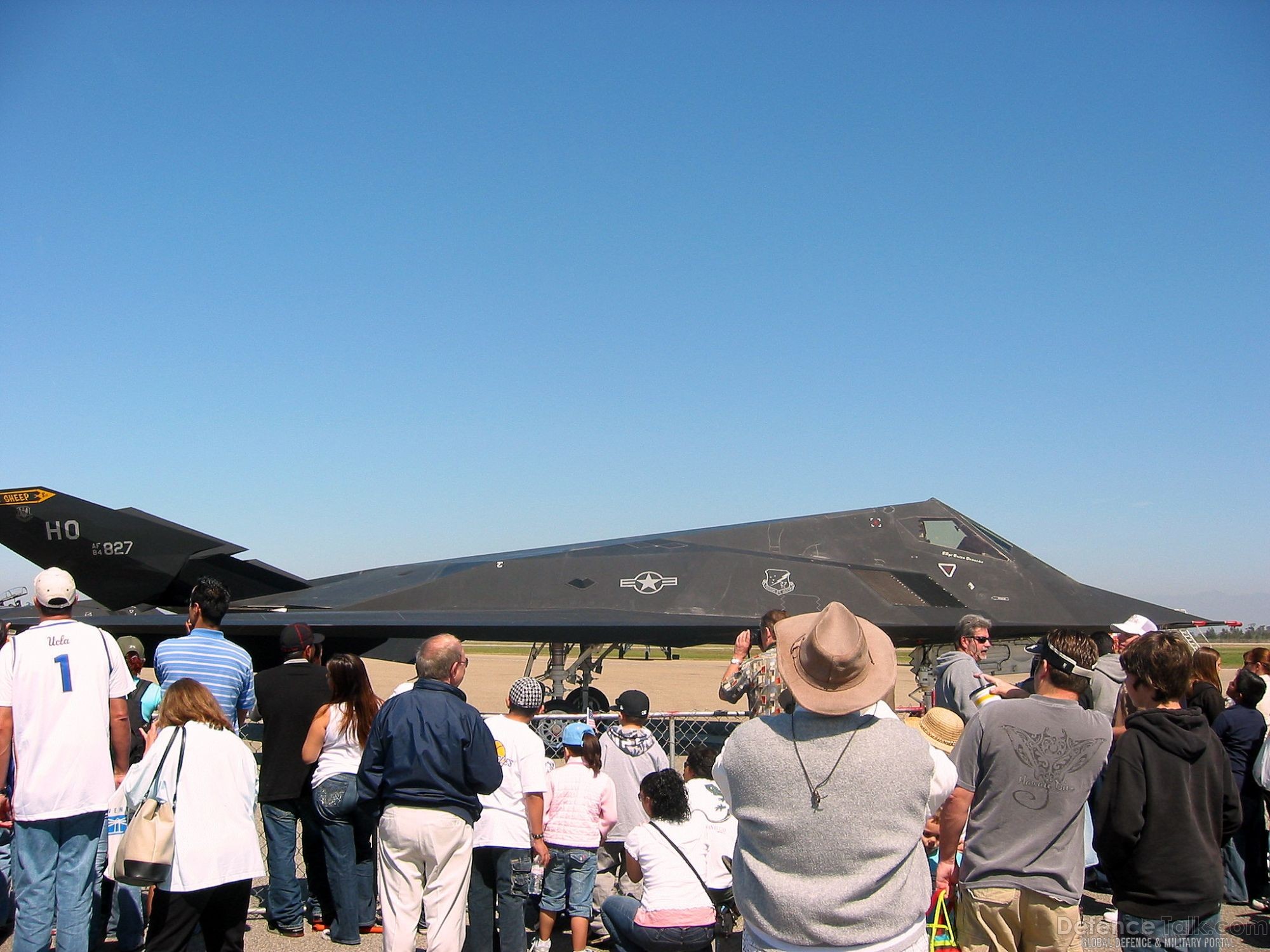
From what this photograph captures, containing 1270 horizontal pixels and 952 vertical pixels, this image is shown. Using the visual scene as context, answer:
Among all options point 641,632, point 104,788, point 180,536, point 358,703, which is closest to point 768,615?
point 358,703

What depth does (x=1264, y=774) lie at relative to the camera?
639 centimetres

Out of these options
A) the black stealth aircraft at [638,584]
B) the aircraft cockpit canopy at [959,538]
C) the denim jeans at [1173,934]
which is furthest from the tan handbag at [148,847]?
the aircraft cockpit canopy at [959,538]

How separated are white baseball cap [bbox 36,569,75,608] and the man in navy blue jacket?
1.96 meters

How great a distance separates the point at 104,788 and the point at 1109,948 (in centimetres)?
623

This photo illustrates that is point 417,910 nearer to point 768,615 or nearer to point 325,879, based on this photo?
point 325,879

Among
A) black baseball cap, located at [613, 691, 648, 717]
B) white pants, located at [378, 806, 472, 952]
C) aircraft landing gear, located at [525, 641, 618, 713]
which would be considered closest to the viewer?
white pants, located at [378, 806, 472, 952]

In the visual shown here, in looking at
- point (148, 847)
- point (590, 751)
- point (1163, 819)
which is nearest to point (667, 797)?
point (590, 751)

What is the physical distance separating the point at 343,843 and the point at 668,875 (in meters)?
2.36

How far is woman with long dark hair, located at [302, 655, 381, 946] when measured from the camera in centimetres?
594

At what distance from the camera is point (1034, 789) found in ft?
13.3

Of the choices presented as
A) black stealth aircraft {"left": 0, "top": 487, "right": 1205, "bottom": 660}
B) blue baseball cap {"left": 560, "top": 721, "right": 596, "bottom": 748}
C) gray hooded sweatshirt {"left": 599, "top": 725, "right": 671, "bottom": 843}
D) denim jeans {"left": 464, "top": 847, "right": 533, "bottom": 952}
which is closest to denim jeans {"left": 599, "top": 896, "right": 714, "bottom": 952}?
denim jeans {"left": 464, "top": 847, "right": 533, "bottom": 952}

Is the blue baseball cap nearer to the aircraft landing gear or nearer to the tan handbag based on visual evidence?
the tan handbag

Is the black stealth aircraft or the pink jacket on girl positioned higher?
the black stealth aircraft

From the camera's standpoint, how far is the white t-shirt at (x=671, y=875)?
16.1ft
